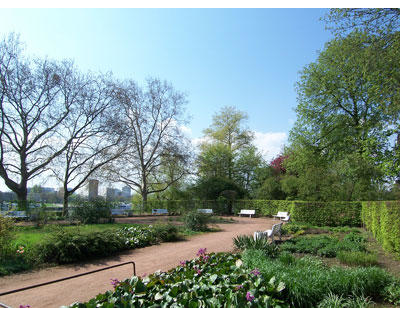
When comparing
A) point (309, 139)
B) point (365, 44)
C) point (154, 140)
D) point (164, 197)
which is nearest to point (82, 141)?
point (154, 140)

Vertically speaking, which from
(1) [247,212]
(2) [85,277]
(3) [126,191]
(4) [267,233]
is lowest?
(1) [247,212]

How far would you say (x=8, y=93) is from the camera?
18.9 m

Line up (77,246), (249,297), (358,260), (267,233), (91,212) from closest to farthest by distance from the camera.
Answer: (249,297) < (358,260) < (77,246) < (267,233) < (91,212)

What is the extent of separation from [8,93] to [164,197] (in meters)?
23.3

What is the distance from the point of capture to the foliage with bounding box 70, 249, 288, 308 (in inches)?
133

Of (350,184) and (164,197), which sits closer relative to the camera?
(350,184)

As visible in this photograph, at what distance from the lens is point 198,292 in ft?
12.2

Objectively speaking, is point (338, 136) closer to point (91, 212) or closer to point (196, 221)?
point (196, 221)

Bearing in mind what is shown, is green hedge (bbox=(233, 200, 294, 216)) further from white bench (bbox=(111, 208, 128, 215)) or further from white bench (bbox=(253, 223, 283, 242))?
white bench (bbox=(253, 223, 283, 242))

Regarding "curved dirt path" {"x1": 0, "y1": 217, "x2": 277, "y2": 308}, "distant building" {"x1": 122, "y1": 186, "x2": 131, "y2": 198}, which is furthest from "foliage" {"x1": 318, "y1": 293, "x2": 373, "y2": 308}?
"distant building" {"x1": 122, "y1": 186, "x2": 131, "y2": 198}

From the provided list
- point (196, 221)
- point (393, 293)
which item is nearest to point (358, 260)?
point (393, 293)

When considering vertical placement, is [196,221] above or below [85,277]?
above
